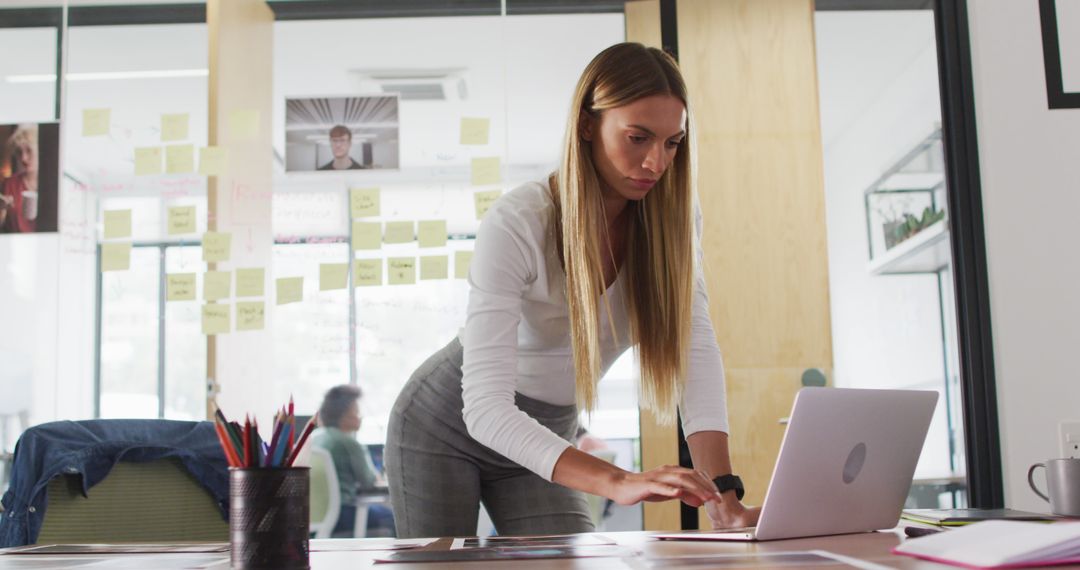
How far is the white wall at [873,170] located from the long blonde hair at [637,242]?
1.31 metres

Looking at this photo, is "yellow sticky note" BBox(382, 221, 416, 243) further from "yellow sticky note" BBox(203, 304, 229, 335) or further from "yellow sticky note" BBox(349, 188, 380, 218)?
"yellow sticky note" BBox(203, 304, 229, 335)

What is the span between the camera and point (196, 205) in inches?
122

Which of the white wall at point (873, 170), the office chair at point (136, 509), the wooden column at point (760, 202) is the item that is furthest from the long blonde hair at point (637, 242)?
the white wall at point (873, 170)

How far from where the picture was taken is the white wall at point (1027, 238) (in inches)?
97.0

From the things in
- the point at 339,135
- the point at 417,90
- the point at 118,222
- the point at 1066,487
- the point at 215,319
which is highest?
the point at 417,90

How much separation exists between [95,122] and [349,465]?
57.4 inches

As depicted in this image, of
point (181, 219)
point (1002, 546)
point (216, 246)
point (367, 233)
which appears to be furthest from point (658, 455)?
point (1002, 546)

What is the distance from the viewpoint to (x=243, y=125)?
10.3 feet

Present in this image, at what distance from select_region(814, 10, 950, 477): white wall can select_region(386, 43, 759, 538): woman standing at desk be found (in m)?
1.24

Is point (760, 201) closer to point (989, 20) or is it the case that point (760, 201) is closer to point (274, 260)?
point (989, 20)

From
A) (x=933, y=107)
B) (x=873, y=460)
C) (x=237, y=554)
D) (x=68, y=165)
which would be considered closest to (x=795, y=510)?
(x=873, y=460)

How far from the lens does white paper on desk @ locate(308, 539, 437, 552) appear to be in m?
1.19

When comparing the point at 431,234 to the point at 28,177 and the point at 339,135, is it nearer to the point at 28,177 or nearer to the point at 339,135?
the point at 339,135

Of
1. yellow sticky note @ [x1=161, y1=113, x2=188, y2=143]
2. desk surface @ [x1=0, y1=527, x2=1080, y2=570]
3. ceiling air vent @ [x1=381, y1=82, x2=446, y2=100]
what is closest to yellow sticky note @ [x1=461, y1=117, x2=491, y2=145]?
ceiling air vent @ [x1=381, y1=82, x2=446, y2=100]
